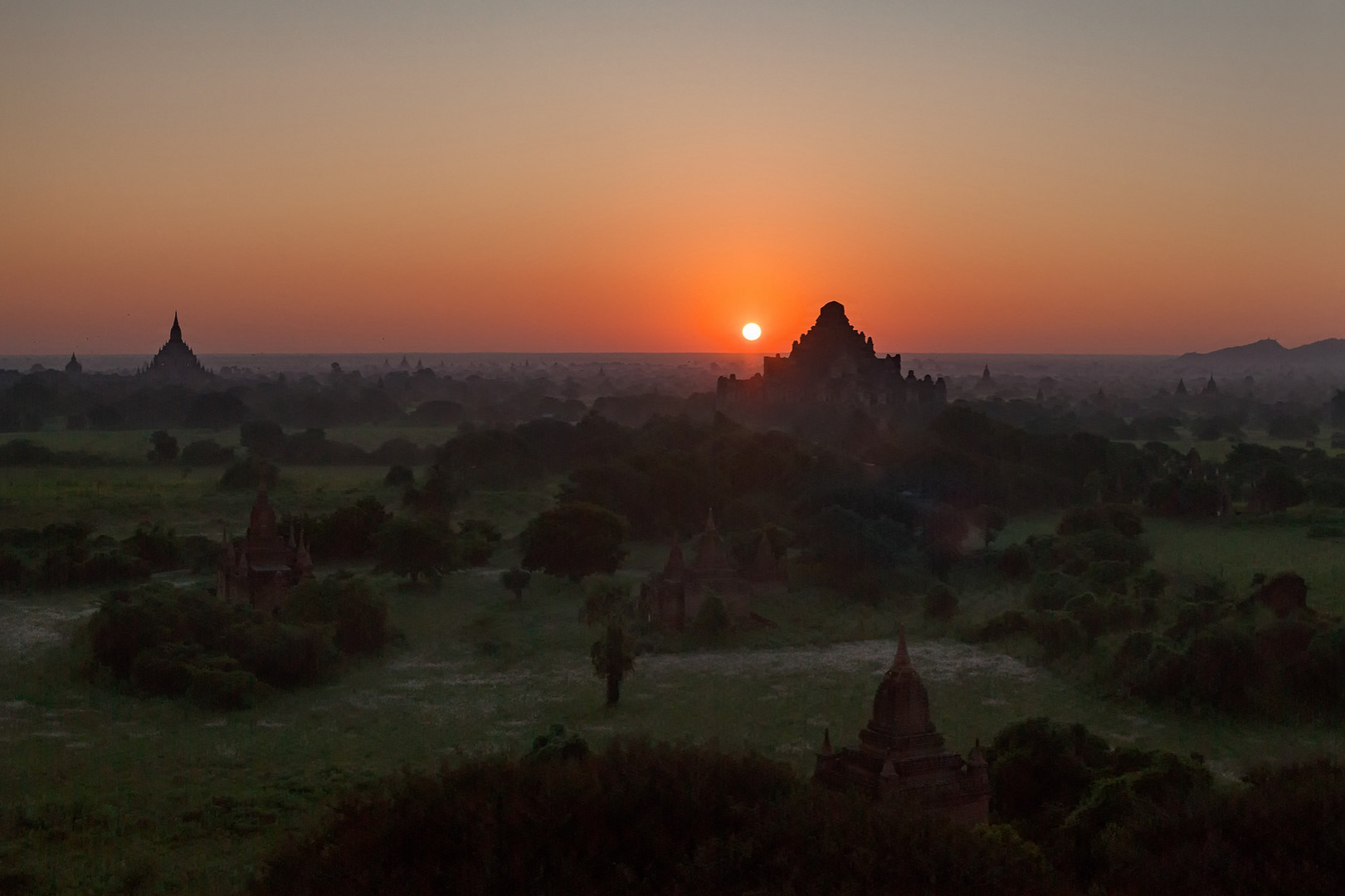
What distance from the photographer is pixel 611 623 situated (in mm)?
22438

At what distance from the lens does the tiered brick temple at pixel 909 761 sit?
45.2 ft

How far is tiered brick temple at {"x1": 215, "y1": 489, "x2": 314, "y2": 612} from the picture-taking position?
2750 centimetres

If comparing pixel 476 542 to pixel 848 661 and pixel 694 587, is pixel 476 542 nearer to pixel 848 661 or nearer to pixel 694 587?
pixel 694 587

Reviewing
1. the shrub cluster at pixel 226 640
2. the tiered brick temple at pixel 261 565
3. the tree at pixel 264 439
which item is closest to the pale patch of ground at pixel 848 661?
the shrub cluster at pixel 226 640

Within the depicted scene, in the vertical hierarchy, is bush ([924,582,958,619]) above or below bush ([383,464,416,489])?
below

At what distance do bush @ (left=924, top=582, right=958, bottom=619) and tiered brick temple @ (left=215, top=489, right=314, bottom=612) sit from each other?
12.9 m

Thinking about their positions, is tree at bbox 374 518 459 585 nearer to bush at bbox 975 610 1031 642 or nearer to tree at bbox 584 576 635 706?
tree at bbox 584 576 635 706

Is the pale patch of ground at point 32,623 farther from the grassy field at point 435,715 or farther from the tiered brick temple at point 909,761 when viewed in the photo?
the tiered brick temple at point 909,761

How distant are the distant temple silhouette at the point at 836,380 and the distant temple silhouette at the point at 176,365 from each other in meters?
61.1

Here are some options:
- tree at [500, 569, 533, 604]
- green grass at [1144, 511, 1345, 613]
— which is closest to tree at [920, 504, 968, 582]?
green grass at [1144, 511, 1345, 613]

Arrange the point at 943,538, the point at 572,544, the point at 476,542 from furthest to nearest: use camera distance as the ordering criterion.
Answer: the point at 476,542 < the point at 943,538 < the point at 572,544

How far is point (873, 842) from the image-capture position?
38.8ft

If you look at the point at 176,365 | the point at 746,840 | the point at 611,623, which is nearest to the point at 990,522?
the point at 611,623

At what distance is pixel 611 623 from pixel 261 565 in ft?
30.1
